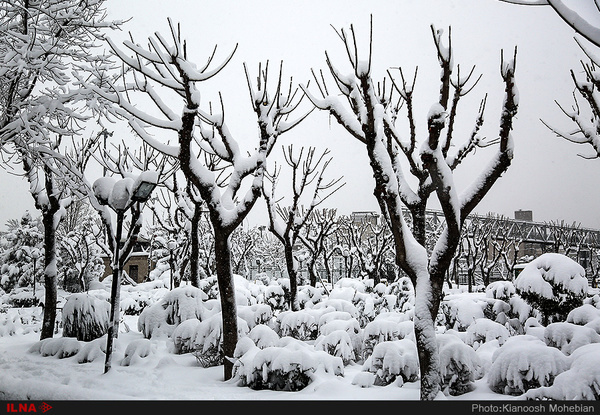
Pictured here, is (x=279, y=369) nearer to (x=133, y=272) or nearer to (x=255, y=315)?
(x=255, y=315)

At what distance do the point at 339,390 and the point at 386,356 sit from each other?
3.18 ft

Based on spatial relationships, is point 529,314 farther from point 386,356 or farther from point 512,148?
point 512,148

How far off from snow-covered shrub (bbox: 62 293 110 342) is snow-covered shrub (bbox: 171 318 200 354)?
8.82 feet

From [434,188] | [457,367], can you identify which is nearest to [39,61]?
[434,188]

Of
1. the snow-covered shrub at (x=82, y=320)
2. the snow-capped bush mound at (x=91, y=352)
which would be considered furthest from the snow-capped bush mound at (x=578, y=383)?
the snow-covered shrub at (x=82, y=320)

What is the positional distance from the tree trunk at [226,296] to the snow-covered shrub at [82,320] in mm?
5481

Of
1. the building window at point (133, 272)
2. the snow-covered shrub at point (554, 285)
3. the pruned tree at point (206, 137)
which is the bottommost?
the building window at point (133, 272)

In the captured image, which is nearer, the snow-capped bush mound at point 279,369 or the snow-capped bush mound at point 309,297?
the snow-capped bush mound at point 279,369

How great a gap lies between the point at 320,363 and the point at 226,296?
2024 mm

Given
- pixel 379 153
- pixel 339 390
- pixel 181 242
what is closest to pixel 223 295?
pixel 339 390

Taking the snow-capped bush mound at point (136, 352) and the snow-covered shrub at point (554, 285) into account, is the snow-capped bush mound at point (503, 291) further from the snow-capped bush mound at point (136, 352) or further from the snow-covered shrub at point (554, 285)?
the snow-capped bush mound at point (136, 352)

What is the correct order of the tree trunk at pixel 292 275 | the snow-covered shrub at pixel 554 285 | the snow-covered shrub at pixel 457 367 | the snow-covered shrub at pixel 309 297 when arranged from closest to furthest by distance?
the snow-covered shrub at pixel 457 367, the snow-covered shrub at pixel 554 285, the tree trunk at pixel 292 275, the snow-covered shrub at pixel 309 297

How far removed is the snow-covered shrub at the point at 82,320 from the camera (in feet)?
38.0
